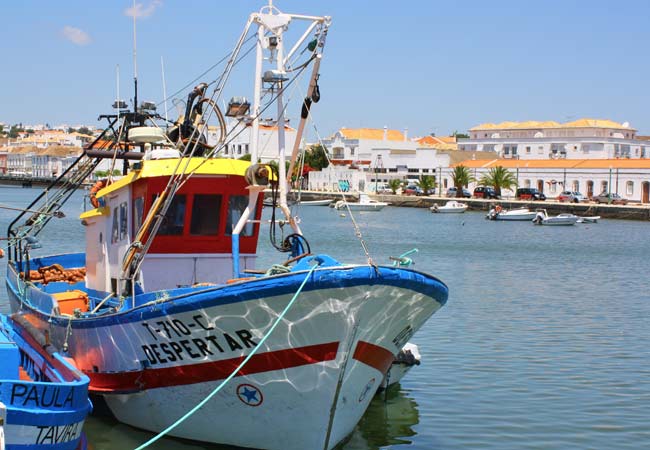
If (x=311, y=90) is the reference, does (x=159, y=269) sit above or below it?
below

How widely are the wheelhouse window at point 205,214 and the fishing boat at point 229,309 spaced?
0.07ft

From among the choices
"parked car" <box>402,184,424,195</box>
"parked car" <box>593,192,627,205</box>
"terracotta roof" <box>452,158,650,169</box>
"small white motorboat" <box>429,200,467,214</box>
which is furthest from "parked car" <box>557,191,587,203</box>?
"parked car" <box>402,184,424,195</box>

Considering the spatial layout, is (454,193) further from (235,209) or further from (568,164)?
(235,209)

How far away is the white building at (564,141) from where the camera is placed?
461ft

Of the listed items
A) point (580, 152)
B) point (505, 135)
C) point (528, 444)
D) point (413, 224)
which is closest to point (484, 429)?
point (528, 444)

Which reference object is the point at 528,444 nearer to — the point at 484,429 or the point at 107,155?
the point at 484,429

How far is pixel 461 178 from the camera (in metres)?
121

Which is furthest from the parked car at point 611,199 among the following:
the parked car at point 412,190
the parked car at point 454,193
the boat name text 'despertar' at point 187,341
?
the boat name text 'despertar' at point 187,341

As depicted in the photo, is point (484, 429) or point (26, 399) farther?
point (484, 429)

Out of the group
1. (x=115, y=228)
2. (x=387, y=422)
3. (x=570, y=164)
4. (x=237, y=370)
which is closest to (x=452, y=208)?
(x=570, y=164)

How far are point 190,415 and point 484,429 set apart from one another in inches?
193

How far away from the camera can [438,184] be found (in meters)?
130

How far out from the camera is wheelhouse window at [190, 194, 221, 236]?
14.2 m

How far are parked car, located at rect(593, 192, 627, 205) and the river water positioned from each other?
182 ft
